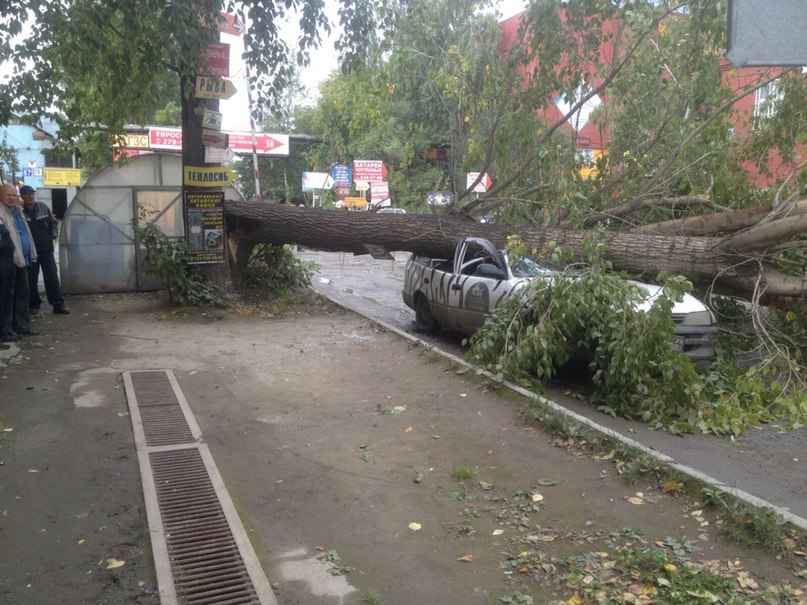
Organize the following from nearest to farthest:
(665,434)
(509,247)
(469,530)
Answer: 1. (469,530)
2. (665,434)
3. (509,247)

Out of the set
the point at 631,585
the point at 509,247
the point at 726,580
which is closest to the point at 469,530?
the point at 631,585

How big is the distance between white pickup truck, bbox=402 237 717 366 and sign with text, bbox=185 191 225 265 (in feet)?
10.7

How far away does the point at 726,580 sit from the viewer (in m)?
4.05

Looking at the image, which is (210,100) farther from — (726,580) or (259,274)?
(726,580)

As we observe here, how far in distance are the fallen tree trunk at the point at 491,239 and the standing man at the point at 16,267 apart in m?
3.46

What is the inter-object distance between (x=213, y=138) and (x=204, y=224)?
1355 millimetres

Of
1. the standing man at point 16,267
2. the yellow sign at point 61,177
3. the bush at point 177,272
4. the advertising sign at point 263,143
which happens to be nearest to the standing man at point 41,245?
the standing man at point 16,267

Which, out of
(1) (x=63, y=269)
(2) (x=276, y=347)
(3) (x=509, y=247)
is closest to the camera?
(3) (x=509, y=247)

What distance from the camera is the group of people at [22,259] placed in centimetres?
915

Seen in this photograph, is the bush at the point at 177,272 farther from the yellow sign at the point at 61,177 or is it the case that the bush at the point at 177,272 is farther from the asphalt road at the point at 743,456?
the yellow sign at the point at 61,177

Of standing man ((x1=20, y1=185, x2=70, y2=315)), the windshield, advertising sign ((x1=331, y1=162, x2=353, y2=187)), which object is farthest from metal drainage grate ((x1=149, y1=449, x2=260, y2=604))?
advertising sign ((x1=331, y1=162, x2=353, y2=187))

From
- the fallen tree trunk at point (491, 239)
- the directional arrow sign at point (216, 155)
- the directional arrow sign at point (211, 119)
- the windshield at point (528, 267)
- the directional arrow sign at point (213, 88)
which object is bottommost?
the windshield at point (528, 267)

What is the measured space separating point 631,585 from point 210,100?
10.2 metres

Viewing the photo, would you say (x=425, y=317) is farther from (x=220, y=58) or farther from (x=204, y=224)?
(x=220, y=58)
